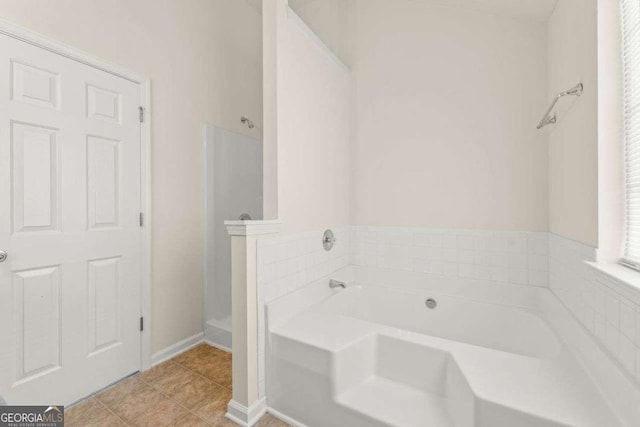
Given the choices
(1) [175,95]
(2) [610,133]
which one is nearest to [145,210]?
(1) [175,95]

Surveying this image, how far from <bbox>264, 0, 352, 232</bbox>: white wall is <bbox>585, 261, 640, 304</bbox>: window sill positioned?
139 centimetres

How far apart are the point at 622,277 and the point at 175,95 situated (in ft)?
8.56

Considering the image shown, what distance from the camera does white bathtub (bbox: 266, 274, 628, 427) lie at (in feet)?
3.29

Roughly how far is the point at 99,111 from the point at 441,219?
92.9 inches

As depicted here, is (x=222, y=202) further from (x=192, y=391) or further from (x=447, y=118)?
(x=447, y=118)

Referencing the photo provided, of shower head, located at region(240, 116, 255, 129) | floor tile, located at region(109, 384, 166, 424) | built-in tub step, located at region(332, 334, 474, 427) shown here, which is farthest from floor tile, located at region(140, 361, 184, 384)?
shower head, located at region(240, 116, 255, 129)

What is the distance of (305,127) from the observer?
1.88 meters

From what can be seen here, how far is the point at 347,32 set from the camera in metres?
2.48

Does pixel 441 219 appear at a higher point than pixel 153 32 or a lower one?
lower

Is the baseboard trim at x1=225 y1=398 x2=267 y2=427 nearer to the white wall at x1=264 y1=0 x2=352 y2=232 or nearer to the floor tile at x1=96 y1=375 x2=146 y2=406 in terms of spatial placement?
the floor tile at x1=96 y1=375 x2=146 y2=406

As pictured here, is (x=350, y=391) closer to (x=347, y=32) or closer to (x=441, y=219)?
(x=441, y=219)

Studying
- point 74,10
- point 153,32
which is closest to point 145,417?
point 74,10

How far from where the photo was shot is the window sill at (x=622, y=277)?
803 millimetres

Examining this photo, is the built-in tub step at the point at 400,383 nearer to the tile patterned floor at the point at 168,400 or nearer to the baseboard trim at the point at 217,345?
the tile patterned floor at the point at 168,400
